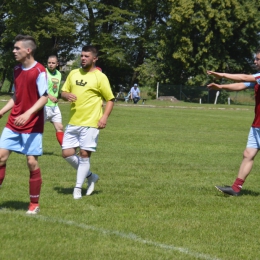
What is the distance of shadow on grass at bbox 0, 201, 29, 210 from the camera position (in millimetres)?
8292

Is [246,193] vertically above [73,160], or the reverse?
[73,160]

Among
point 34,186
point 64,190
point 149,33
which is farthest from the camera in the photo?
point 149,33

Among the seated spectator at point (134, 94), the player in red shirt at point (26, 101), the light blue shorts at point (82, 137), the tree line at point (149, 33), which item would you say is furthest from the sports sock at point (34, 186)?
the tree line at point (149, 33)

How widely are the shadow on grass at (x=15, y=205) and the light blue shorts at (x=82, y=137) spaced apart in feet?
4.02

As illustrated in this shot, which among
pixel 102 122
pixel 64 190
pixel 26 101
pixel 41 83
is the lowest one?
pixel 64 190

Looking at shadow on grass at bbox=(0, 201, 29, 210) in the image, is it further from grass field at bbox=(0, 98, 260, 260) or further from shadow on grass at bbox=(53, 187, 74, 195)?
shadow on grass at bbox=(53, 187, 74, 195)

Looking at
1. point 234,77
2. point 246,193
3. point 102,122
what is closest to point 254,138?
point 246,193

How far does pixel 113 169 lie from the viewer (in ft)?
41.7

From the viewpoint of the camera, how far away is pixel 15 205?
27.8 feet

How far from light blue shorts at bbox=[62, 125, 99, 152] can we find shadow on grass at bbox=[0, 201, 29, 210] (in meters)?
1.23

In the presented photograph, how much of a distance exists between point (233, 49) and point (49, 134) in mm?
49363

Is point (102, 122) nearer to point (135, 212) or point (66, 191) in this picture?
point (66, 191)

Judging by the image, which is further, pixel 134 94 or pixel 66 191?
pixel 134 94

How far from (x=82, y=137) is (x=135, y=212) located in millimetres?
1616
